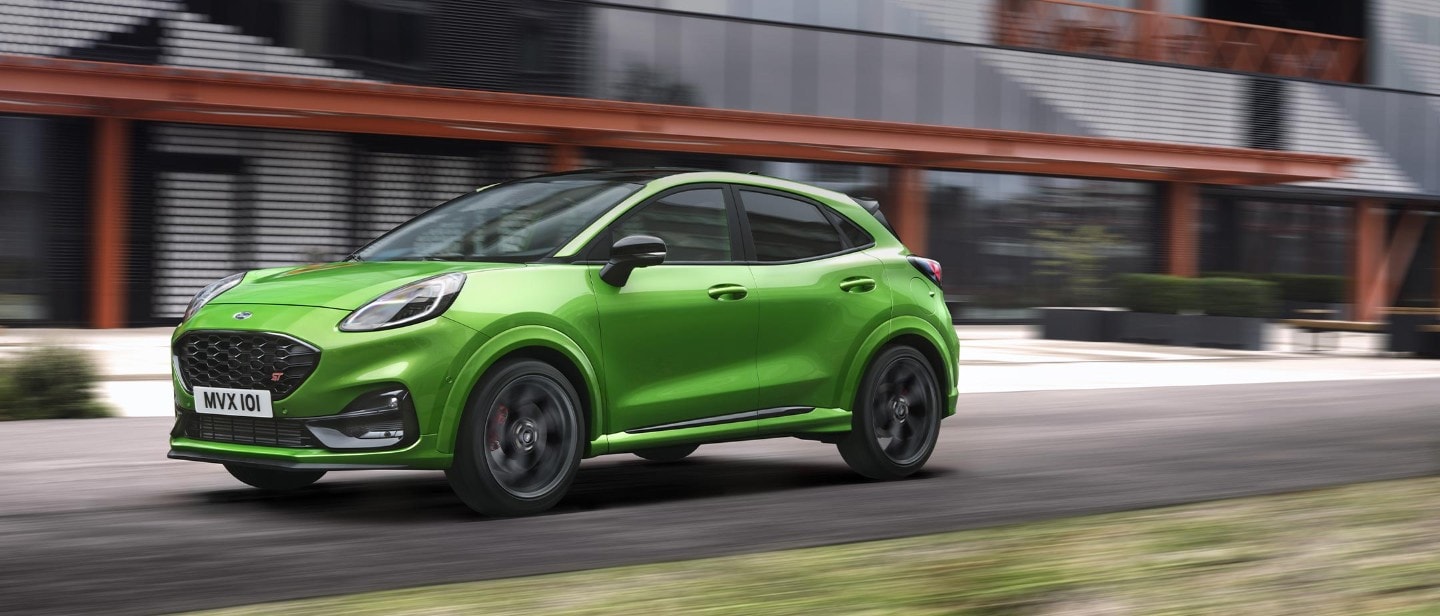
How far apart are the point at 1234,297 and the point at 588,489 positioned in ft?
62.6

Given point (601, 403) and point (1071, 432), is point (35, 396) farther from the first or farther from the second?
point (1071, 432)

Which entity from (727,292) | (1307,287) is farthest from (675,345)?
(1307,287)

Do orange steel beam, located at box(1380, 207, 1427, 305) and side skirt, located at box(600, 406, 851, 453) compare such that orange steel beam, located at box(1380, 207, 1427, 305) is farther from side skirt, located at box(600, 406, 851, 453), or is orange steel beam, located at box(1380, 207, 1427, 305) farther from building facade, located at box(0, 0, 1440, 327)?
side skirt, located at box(600, 406, 851, 453)

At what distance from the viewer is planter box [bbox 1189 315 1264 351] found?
24766mm

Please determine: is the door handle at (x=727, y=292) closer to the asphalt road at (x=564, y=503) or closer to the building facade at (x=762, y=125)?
the asphalt road at (x=564, y=503)

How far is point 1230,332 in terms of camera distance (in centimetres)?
2492

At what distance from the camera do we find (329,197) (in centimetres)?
2286

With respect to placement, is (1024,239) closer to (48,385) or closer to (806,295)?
(48,385)

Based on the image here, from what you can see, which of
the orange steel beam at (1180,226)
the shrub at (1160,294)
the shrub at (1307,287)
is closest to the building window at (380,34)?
the shrub at (1160,294)

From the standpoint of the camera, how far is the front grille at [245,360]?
6.30m

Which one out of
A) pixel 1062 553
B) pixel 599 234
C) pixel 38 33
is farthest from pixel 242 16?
Result: pixel 1062 553

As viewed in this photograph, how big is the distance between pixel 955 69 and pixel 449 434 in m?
23.1

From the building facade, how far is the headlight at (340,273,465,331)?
575 inches

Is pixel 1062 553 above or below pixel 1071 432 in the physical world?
above
